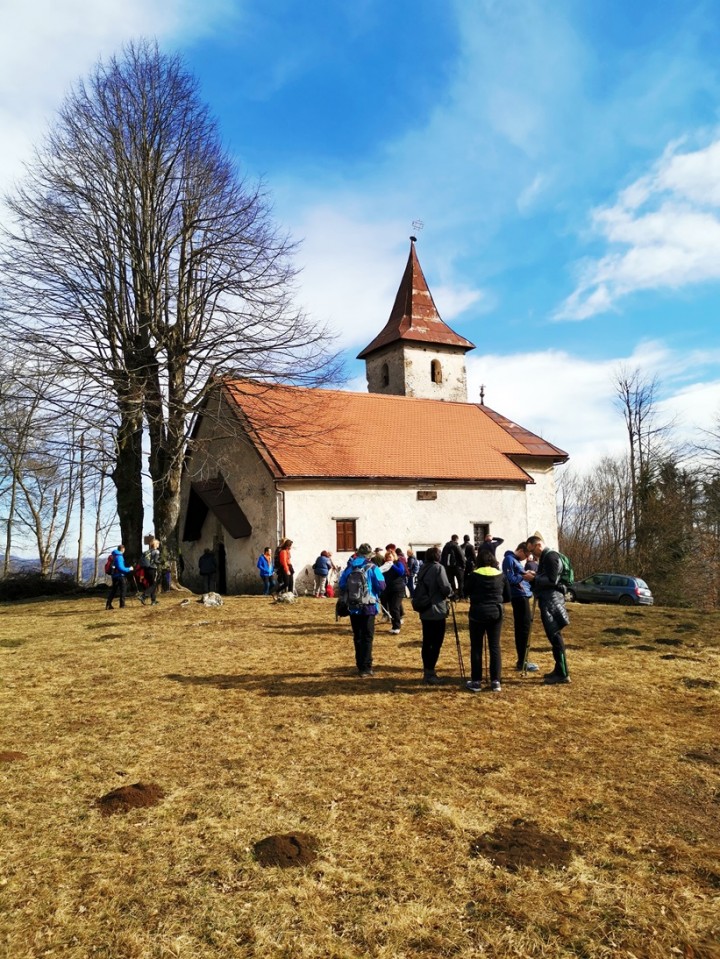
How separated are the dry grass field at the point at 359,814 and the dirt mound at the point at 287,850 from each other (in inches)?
1.1

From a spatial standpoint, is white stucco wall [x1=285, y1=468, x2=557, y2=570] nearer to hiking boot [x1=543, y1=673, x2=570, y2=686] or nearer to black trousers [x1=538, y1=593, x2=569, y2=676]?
hiking boot [x1=543, y1=673, x2=570, y2=686]

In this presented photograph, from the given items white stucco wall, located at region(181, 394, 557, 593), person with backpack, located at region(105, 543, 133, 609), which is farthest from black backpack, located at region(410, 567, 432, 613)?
white stucco wall, located at region(181, 394, 557, 593)

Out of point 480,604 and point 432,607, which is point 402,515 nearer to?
point 432,607

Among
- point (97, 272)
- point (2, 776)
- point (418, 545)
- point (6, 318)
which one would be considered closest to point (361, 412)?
point (418, 545)

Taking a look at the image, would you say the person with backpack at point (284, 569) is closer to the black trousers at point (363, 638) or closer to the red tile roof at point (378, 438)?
the red tile roof at point (378, 438)

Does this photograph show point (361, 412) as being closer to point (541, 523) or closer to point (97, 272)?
point (541, 523)

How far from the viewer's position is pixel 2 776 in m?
5.63

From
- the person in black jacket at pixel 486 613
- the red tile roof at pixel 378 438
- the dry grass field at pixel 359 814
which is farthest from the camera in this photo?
the red tile roof at pixel 378 438

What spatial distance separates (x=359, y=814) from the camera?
4.97 m

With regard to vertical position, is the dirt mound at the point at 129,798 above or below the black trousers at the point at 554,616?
below

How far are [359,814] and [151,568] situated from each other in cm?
1386

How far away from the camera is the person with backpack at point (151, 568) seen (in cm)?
1719

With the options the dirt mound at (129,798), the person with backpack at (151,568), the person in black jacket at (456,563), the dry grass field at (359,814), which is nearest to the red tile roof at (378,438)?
the person with backpack at (151,568)

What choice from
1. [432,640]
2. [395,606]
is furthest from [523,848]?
[395,606]
